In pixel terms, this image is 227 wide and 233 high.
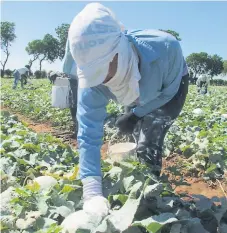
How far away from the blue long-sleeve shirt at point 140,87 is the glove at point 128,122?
43cm

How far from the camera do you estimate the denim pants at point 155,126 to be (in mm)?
2758

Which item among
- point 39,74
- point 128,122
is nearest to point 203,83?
point 128,122

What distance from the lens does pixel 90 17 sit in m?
1.81

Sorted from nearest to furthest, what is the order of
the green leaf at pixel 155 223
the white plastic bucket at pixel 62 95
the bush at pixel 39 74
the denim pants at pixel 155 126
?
the green leaf at pixel 155 223
the denim pants at pixel 155 126
the white plastic bucket at pixel 62 95
the bush at pixel 39 74

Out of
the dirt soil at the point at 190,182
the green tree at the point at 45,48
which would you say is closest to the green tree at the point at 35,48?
the green tree at the point at 45,48

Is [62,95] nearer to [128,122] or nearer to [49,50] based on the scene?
[128,122]

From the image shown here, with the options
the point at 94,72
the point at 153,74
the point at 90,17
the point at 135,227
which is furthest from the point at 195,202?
the point at 90,17

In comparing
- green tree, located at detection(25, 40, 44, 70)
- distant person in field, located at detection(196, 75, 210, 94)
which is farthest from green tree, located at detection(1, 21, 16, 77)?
distant person in field, located at detection(196, 75, 210, 94)

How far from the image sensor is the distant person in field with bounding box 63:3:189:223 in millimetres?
1814

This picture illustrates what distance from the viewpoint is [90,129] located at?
2.14 metres

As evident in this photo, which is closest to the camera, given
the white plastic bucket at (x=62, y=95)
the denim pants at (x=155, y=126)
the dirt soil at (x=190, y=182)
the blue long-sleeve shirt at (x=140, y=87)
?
the blue long-sleeve shirt at (x=140, y=87)

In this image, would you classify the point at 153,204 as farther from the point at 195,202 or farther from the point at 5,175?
the point at 5,175

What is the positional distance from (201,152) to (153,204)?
2227 mm

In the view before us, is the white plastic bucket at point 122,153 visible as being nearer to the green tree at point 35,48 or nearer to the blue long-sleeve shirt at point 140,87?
the blue long-sleeve shirt at point 140,87
